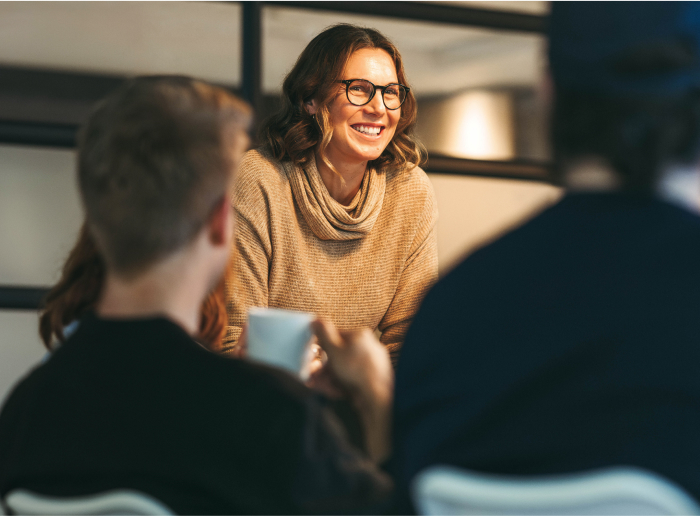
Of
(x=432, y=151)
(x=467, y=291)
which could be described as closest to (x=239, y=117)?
(x=467, y=291)

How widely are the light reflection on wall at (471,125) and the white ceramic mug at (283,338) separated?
2.00m

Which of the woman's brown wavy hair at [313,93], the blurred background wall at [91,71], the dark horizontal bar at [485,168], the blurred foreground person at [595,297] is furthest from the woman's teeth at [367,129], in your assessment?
the blurred foreground person at [595,297]

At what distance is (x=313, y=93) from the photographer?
84.3 inches

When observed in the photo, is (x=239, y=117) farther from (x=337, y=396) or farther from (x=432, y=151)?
(x=432, y=151)

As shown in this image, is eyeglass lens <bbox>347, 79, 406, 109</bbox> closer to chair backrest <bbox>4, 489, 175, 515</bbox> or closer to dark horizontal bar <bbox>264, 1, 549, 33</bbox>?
dark horizontal bar <bbox>264, 1, 549, 33</bbox>

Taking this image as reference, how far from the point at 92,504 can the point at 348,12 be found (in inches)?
91.1

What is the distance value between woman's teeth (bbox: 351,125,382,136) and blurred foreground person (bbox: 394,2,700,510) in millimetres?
1406

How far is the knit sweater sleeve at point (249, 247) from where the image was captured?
187cm

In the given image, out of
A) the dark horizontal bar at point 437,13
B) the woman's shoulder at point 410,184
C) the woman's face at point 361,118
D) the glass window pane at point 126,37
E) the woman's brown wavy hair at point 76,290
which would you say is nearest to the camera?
the woman's brown wavy hair at point 76,290

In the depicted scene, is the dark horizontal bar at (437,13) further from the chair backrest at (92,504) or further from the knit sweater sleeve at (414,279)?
the chair backrest at (92,504)

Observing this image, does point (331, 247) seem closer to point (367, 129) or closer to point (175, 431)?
point (367, 129)

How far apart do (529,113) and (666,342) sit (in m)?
2.51

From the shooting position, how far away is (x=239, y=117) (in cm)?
92

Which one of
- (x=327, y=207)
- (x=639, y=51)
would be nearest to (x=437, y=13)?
(x=327, y=207)
